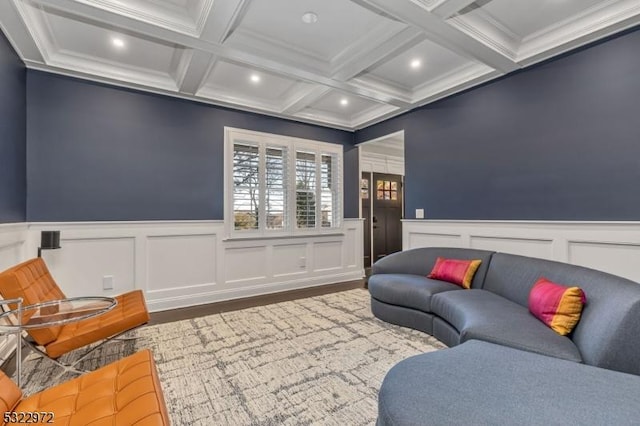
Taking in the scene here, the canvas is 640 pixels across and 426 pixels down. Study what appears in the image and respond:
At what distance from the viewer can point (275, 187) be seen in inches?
188

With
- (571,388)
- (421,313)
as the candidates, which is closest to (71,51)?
(421,313)

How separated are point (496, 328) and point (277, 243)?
3.36 m

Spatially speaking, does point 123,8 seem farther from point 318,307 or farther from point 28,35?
point 318,307

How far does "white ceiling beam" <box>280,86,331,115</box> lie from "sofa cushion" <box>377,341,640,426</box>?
131 inches

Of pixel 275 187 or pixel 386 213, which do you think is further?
pixel 386 213

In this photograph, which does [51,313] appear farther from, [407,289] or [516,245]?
[516,245]

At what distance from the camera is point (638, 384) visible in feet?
4.32

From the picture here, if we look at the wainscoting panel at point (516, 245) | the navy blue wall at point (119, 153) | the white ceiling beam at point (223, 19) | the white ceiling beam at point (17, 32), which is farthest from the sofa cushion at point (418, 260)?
the white ceiling beam at point (17, 32)

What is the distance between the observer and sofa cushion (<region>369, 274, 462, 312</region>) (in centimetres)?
298

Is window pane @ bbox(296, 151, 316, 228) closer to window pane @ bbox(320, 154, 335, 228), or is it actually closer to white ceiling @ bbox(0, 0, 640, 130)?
window pane @ bbox(320, 154, 335, 228)

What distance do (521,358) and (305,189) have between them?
155 inches

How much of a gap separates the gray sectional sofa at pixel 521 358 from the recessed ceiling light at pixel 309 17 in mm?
2758

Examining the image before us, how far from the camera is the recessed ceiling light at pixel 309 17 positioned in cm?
264

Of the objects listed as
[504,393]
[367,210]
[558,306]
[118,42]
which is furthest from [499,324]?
[367,210]
